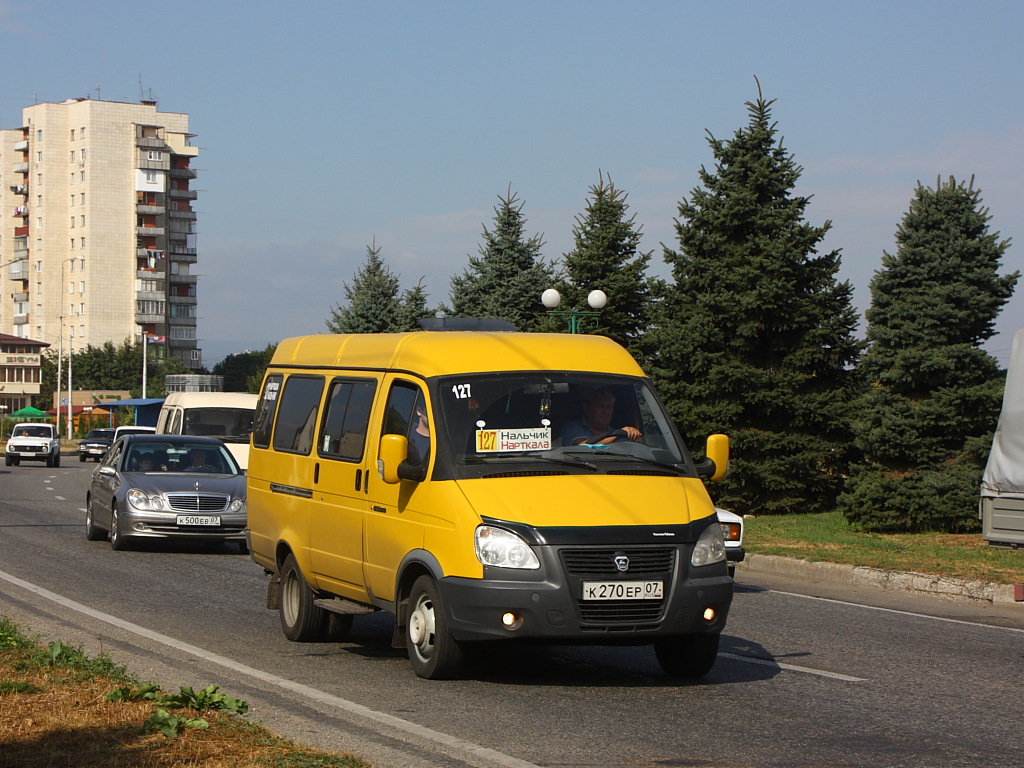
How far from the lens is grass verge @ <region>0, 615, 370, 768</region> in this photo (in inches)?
231

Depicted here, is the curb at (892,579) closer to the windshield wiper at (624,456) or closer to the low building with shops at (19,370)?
the windshield wiper at (624,456)

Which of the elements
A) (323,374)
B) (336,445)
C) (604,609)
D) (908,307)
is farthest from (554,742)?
(908,307)

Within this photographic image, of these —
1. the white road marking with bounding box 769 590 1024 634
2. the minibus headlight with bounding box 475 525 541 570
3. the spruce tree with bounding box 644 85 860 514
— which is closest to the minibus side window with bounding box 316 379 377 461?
the minibus headlight with bounding box 475 525 541 570

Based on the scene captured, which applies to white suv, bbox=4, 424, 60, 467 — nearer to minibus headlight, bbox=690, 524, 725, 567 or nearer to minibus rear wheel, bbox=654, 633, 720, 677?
minibus rear wheel, bbox=654, 633, 720, 677

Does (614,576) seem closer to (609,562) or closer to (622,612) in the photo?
(609,562)

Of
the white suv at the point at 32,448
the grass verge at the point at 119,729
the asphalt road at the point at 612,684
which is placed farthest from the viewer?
the white suv at the point at 32,448

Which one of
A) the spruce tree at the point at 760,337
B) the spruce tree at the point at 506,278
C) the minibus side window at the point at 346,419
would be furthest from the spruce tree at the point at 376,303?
the minibus side window at the point at 346,419

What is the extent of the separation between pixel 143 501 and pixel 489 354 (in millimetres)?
10019

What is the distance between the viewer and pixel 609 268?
3425cm

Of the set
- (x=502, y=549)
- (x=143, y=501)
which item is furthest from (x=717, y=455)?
(x=143, y=501)

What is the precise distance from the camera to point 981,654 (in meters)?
10.3

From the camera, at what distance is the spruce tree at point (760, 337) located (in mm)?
25438

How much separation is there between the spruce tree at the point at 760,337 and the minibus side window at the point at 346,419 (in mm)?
15954

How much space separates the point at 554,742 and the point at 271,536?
4712mm
